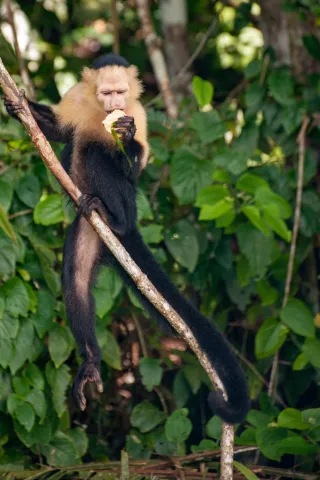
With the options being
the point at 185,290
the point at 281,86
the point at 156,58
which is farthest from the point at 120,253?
the point at 156,58

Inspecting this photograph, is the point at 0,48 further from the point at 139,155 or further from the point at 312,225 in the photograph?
the point at 312,225

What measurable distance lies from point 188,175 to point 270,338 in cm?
105

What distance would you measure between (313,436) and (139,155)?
1625mm

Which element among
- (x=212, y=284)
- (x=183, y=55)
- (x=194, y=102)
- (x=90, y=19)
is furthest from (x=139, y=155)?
(x=90, y=19)

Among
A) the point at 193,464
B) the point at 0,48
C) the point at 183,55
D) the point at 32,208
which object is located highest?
the point at 0,48

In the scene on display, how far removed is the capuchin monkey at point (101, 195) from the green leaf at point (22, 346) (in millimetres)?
445

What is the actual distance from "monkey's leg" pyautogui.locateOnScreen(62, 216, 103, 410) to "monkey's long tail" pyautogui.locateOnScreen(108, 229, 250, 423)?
149 mm

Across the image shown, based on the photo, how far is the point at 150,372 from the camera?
189 inches

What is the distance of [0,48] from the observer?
5211 mm

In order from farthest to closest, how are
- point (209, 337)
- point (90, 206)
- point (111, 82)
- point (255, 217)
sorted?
point (255, 217) < point (111, 82) < point (209, 337) < point (90, 206)

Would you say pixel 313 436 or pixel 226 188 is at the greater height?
pixel 226 188

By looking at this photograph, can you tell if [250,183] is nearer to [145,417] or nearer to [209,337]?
[209,337]

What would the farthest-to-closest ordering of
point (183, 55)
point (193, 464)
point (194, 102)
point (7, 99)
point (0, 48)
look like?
1. point (183, 55)
2. point (194, 102)
3. point (0, 48)
4. point (193, 464)
5. point (7, 99)

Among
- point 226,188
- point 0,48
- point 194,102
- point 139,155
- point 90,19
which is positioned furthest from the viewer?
point 90,19
